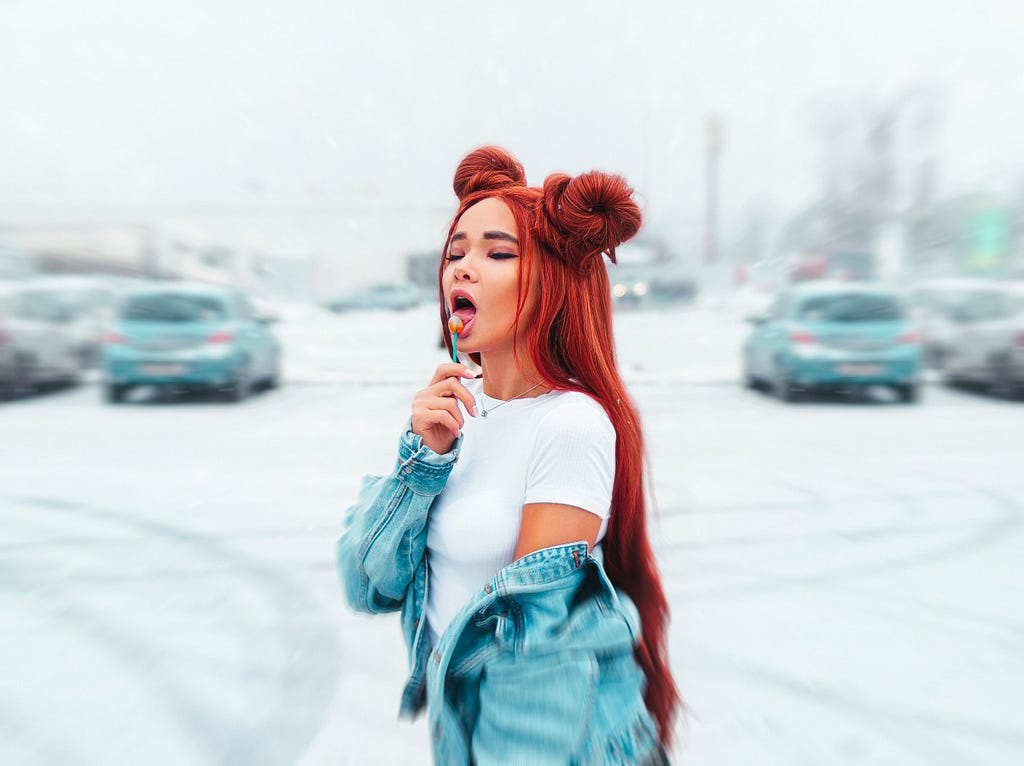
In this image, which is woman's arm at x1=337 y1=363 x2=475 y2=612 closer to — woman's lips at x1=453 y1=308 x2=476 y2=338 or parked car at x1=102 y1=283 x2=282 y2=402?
woman's lips at x1=453 y1=308 x2=476 y2=338

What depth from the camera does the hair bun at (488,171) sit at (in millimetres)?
1238

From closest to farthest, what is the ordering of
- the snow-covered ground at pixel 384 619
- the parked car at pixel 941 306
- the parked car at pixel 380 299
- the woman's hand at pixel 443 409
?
the woman's hand at pixel 443 409
the snow-covered ground at pixel 384 619
the parked car at pixel 941 306
the parked car at pixel 380 299

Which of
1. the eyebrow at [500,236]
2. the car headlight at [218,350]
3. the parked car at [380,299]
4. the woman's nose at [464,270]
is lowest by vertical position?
the parked car at [380,299]

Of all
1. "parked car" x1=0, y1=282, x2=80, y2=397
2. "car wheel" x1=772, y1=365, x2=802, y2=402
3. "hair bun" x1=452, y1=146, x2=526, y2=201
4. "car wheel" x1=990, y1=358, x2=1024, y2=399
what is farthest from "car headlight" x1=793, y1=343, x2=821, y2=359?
"hair bun" x1=452, y1=146, x2=526, y2=201

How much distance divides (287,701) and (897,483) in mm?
4165

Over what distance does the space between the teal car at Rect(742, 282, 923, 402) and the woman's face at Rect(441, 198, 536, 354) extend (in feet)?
27.5

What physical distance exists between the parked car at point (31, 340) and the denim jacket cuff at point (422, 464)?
31.0 feet

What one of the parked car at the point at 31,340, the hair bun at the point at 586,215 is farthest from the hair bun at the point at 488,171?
the parked car at the point at 31,340

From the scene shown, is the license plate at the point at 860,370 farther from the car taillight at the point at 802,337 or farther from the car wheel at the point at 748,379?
the car wheel at the point at 748,379

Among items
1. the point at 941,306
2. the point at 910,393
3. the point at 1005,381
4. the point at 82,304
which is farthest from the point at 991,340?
the point at 82,304

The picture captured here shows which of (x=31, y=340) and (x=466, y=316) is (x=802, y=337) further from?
(x=466, y=316)

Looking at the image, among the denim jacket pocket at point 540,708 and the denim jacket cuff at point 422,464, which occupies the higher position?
the denim jacket cuff at point 422,464

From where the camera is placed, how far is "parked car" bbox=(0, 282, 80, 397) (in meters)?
9.27

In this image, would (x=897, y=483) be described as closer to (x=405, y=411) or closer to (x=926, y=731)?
(x=926, y=731)
